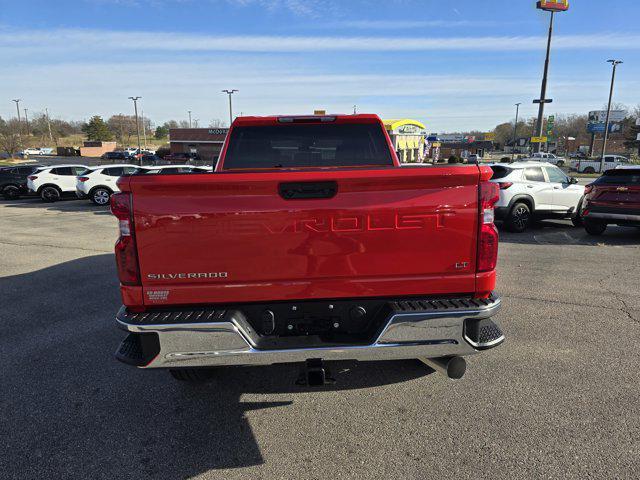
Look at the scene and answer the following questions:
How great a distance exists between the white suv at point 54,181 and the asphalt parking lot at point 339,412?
52.7 ft

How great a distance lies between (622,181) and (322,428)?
9414 millimetres

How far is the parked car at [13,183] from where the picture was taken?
801 inches

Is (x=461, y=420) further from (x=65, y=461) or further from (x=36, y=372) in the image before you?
(x=36, y=372)

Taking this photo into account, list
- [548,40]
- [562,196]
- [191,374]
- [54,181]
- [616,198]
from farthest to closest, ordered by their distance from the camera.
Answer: [548,40] → [54,181] → [562,196] → [616,198] → [191,374]

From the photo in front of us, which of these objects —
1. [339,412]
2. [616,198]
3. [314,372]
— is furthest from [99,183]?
[314,372]

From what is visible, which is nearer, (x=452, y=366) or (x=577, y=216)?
(x=452, y=366)

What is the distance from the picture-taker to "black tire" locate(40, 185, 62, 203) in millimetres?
18875

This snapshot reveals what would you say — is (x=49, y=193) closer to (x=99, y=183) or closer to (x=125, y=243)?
(x=99, y=183)

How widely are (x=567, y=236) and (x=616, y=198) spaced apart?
142 centimetres

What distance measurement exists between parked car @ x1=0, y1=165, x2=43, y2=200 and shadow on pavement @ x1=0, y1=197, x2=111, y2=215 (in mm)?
338

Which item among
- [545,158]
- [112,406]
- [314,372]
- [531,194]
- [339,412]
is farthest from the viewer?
[545,158]

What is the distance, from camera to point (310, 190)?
8.32ft

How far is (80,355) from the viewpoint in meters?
4.20

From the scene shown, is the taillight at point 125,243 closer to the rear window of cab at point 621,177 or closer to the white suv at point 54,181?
the rear window of cab at point 621,177
